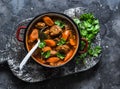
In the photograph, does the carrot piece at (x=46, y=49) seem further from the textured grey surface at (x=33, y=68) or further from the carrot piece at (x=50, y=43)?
the textured grey surface at (x=33, y=68)

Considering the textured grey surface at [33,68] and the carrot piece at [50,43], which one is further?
the textured grey surface at [33,68]

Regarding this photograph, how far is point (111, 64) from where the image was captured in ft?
7.48

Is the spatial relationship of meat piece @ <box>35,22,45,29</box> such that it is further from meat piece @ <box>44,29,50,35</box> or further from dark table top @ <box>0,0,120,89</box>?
dark table top @ <box>0,0,120,89</box>

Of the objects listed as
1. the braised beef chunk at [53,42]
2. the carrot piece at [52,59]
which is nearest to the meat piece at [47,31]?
the braised beef chunk at [53,42]

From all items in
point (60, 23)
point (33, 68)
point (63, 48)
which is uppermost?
point (60, 23)

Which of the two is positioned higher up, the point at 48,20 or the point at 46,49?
the point at 48,20

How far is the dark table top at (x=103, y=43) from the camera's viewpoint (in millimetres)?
2229

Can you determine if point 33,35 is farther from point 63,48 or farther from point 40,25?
point 63,48

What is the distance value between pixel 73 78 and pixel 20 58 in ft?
1.10

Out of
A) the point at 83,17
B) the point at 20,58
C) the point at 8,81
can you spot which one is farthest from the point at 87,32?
the point at 8,81

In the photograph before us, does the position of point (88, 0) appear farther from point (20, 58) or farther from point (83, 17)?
point (20, 58)

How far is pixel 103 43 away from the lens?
7.53 feet

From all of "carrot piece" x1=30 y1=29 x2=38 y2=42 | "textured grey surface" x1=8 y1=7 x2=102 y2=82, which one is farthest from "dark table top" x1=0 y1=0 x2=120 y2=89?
"carrot piece" x1=30 y1=29 x2=38 y2=42

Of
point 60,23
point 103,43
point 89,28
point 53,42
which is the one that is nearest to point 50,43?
point 53,42
